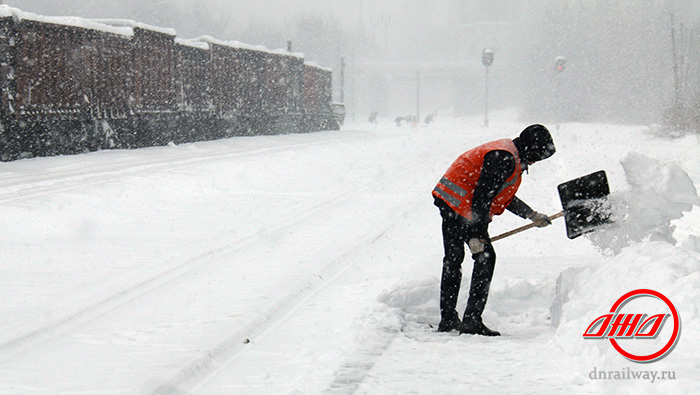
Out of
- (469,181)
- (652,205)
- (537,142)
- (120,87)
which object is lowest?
(652,205)

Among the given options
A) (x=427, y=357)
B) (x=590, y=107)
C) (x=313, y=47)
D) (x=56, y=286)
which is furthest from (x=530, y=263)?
(x=313, y=47)

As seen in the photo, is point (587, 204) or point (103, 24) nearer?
point (587, 204)

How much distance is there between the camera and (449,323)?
15.3 feet

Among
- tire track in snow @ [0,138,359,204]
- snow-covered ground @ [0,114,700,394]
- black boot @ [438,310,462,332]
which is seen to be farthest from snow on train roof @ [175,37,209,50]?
black boot @ [438,310,462,332]

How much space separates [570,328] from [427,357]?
90 cm

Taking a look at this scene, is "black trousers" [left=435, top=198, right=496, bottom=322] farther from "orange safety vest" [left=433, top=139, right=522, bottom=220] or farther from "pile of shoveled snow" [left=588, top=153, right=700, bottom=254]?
"pile of shoveled snow" [left=588, top=153, right=700, bottom=254]

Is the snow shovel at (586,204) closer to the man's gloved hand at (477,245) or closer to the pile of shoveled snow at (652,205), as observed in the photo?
the pile of shoveled snow at (652,205)

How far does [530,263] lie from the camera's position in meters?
6.79

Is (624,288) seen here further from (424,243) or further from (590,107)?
(590,107)

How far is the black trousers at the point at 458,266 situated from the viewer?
4.47 meters

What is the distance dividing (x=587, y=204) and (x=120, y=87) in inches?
625

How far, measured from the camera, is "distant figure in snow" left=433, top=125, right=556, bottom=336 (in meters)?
4.25

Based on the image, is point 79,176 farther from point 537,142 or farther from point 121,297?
point 537,142

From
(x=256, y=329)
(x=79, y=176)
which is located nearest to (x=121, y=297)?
(x=256, y=329)
